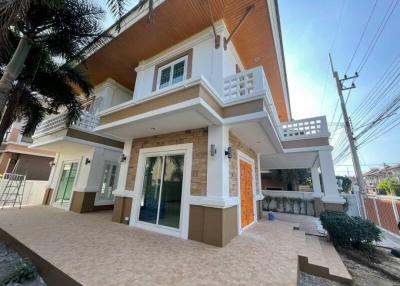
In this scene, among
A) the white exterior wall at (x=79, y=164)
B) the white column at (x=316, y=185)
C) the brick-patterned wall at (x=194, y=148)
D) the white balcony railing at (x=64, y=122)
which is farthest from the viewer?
the white column at (x=316, y=185)

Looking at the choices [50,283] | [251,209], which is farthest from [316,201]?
[50,283]

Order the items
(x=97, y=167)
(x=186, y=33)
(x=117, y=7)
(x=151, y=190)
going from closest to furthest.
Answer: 1. (x=117, y=7)
2. (x=151, y=190)
3. (x=186, y=33)
4. (x=97, y=167)

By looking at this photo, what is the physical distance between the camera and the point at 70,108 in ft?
24.5

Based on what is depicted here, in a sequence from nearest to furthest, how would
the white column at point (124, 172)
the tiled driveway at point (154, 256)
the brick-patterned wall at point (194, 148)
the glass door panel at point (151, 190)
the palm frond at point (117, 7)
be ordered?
the tiled driveway at point (154, 256) → the palm frond at point (117, 7) → the brick-patterned wall at point (194, 148) → the glass door panel at point (151, 190) → the white column at point (124, 172)

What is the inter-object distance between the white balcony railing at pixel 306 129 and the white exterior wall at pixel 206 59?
446cm

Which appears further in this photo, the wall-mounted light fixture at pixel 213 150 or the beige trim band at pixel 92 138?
the beige trim band at pixel 92 138

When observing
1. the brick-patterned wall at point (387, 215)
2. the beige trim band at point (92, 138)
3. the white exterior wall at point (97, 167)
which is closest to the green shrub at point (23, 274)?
the white exterior wall at point (97, 167)

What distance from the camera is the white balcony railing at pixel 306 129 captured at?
849cm

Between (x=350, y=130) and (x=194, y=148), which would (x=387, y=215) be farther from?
(x=194, y=148)

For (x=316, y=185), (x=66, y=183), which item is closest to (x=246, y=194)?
(x=316, y=185)

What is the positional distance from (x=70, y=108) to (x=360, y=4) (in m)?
13.1

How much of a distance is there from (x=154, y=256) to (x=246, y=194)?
416cm

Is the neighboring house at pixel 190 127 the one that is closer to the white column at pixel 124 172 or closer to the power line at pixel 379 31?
the white column at pixel 124 172

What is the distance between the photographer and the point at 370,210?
8477mm
